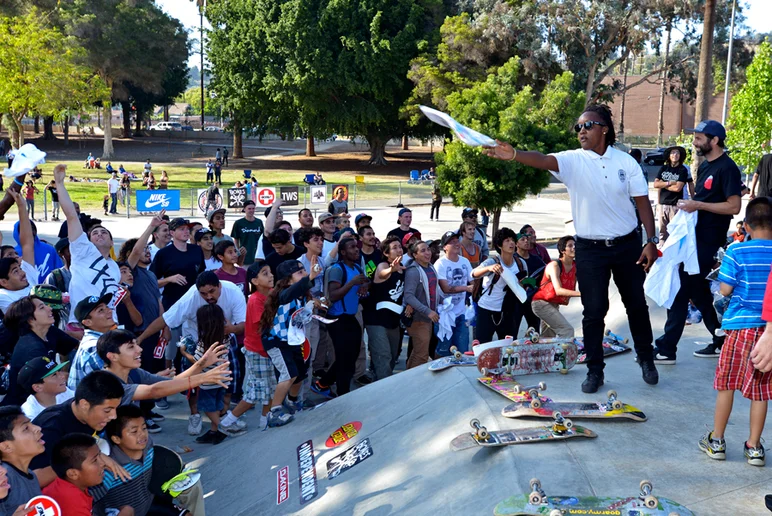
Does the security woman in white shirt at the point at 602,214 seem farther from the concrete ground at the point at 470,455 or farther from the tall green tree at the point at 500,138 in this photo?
the tall green tree at the point at 500,138

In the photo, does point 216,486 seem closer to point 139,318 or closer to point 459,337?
point 139,318

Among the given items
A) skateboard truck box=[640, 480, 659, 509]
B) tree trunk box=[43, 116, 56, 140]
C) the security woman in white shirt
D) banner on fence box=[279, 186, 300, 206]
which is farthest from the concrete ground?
tree trunk box=[43, 116, 56, 140]

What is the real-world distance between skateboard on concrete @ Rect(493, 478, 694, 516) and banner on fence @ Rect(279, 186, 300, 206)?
25.6 m

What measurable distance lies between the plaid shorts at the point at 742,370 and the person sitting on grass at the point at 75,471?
354cm

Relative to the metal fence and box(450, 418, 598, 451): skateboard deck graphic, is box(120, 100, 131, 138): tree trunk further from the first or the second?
box(450, 418, 598, 451): skateboard deck graphic

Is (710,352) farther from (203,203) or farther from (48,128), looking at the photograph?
(48,128)

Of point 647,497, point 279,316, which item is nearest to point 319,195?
point 279,316

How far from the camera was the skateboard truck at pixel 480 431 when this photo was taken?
178 inches

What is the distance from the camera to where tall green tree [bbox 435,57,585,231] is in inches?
710

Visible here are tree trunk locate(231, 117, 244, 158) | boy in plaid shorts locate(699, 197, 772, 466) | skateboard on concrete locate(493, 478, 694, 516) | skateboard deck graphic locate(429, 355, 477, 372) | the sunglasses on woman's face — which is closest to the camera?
skateboard on concrete locate(493, 478, 694, 516)

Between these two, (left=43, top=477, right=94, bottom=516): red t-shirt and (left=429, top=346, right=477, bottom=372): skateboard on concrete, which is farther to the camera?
(left=429, top=346, right=477, bottom=372): skateboard on concrete

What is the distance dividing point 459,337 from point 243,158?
5369 centimetres

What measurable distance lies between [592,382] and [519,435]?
1.06m

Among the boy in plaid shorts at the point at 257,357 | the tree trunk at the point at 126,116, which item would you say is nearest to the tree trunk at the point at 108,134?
the tree trunk at the point at 126,116
